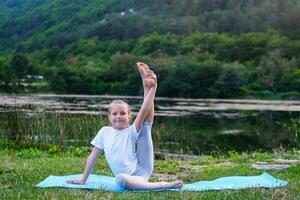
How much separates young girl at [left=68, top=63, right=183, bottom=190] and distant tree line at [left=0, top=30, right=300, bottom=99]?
4516 cm

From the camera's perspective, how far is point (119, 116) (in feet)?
19.0

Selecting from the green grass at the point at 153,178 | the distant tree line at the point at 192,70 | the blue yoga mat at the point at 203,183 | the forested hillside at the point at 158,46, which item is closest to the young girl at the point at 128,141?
the blue yoga mat at the point at 203,183

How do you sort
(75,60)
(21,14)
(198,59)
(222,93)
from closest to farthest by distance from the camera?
1. (222,93)
2. (198,59)
3. (75,60)
4. (21,14)

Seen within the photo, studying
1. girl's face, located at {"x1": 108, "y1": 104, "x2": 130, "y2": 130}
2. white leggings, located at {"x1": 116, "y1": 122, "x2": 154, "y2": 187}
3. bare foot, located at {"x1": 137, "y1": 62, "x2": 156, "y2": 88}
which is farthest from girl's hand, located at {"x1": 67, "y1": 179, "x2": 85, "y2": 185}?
bare foot, located at {"x1": 137, "y1": 62, "x2": 156, "y2": 88}

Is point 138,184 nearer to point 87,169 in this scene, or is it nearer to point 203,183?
point 87,169

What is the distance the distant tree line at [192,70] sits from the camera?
5522 cm

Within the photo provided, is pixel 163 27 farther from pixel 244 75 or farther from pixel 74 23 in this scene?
pixel 244 75

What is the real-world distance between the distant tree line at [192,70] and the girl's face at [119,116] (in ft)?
148

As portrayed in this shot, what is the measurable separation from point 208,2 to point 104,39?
23304 mm

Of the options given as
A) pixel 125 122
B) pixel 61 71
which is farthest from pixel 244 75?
pixel 125 122

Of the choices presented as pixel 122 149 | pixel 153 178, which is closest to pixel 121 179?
pixel 122 149

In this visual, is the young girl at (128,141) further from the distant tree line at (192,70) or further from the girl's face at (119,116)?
the distant tree line at (192,70)

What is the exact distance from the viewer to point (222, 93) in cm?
5366

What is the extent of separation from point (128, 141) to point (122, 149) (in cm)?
9
